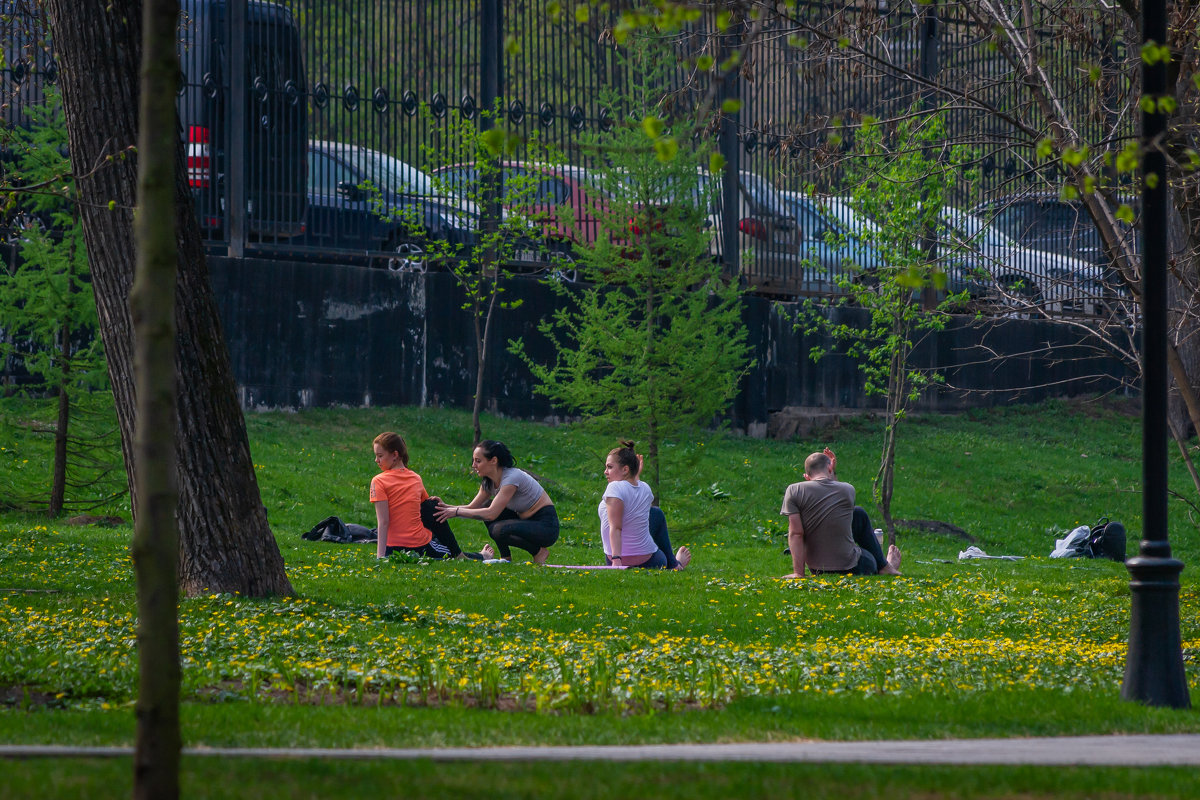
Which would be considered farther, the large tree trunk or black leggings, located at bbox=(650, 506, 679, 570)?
black leggings, located at bbox=(650, 506, 679, 570)

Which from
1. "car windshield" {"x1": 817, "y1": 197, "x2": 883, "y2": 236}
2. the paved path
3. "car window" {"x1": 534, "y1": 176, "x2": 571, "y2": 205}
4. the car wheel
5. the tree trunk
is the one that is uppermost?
"car window" {"x1": 534, "y1": 176, "x2": 571, "y2": 205}

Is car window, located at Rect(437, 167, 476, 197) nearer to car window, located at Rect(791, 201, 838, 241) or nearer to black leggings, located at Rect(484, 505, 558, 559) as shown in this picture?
car window, located at Rect(791, 201, 838, 241)

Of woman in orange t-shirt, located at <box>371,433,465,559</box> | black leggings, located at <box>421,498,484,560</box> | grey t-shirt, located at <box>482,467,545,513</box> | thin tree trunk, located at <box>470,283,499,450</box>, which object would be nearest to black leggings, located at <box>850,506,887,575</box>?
grey t-shirt, located at <box>482,467,545,513</box>

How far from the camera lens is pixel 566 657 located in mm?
7887

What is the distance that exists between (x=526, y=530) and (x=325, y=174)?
9.07m

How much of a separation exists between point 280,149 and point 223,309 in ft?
8.33

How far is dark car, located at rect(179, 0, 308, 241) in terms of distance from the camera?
1958cm

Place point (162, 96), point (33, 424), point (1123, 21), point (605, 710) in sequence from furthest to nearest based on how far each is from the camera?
point (33, 424) → point (1123, 21) → point (605, 710) → point (162, 96)

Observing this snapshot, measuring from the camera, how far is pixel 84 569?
1114cm

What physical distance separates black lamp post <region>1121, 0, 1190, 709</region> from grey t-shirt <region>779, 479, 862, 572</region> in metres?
5.29

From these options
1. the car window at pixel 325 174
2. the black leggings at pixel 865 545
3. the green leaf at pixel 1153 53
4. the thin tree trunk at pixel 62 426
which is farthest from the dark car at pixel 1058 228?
the thin tree trunk at pixel 62 426

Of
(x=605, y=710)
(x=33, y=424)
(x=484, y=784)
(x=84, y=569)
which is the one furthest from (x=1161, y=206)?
(x=33, y=424)

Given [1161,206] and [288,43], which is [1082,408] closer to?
[288,43]

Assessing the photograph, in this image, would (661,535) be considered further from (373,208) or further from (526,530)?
(373,208)
